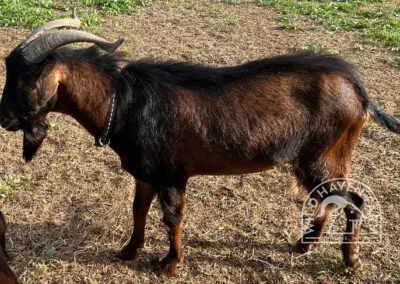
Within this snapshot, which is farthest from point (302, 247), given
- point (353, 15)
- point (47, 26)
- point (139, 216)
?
point (353, 15)

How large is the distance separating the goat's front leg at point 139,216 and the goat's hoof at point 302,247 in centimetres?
136

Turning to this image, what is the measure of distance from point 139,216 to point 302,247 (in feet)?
4.79

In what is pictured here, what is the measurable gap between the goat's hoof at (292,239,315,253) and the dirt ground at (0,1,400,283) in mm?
58

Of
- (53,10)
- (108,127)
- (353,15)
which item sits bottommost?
(53,10)

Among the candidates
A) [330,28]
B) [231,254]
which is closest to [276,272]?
[231,254]

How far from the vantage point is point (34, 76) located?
3006 mm

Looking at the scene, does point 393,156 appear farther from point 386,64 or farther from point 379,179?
point 386,64

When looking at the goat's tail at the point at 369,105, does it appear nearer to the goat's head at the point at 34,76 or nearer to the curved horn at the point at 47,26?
the goat's head at the point at 34,76

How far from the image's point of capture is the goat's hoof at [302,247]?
158 inches

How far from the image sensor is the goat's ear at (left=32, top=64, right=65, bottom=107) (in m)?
3.03

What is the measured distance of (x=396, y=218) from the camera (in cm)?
432

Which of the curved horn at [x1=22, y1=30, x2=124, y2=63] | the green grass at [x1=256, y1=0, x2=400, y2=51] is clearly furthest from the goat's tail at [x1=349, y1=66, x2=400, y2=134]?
the green grass at [x1=256, y1=0, x2=400, y2=51]

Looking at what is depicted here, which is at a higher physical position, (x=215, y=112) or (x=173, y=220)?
(x=215, y=112)

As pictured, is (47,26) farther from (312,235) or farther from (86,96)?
(312,235)
